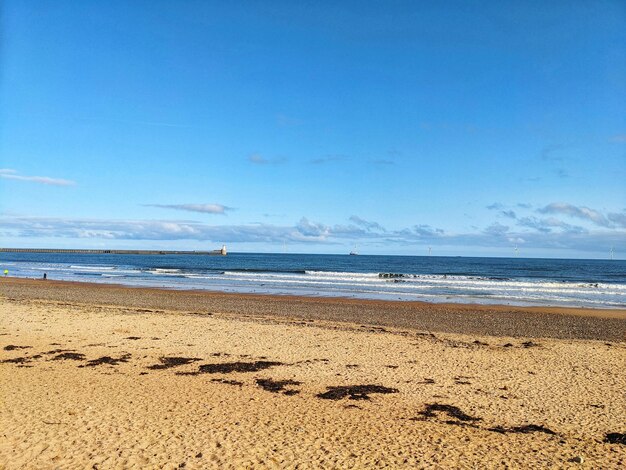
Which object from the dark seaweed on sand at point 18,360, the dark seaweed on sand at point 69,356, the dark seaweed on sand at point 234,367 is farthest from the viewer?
the dark seaweed on sand at point 69,356

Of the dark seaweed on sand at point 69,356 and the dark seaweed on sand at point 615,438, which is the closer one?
the dark seaweed on sand at point 615,438

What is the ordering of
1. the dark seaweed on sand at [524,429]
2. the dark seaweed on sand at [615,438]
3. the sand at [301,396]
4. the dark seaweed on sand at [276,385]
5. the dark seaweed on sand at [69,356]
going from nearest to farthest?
the sand at [301,396] < the dark seaweed on sand at [615,438] < the dark seaweed on sand at [524,429] < the dark seaweed on sand at [276,385] < the dark seaweed on sand at [69,356]

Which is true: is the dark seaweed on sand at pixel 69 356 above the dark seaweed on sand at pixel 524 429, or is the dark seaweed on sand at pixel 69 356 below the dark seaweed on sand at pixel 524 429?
below

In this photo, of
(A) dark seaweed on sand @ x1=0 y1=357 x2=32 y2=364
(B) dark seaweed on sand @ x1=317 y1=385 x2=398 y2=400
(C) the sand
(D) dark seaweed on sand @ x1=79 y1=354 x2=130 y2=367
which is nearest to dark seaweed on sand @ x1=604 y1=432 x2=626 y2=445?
(C) the sand

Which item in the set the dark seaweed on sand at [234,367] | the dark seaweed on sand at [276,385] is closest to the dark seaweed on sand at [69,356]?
the dark seaweed on sand at [234,367]

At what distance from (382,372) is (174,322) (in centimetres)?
872

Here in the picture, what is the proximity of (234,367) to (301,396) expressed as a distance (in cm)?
244

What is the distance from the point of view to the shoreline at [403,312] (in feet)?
56.3

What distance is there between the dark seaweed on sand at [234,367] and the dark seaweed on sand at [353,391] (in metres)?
2.07

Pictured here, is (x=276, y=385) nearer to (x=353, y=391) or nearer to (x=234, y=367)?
(x=353, y=391)

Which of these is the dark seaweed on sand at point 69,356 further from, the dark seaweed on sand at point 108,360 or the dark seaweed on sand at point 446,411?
the dark seaweed on sand at point 446,411

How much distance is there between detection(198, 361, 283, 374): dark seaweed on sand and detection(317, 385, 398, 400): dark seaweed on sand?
6.79ft

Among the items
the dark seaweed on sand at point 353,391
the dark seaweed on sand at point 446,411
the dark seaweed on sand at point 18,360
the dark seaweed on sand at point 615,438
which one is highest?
the dark seaweed on sand at point 615,438

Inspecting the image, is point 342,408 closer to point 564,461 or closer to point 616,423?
point 564,461
